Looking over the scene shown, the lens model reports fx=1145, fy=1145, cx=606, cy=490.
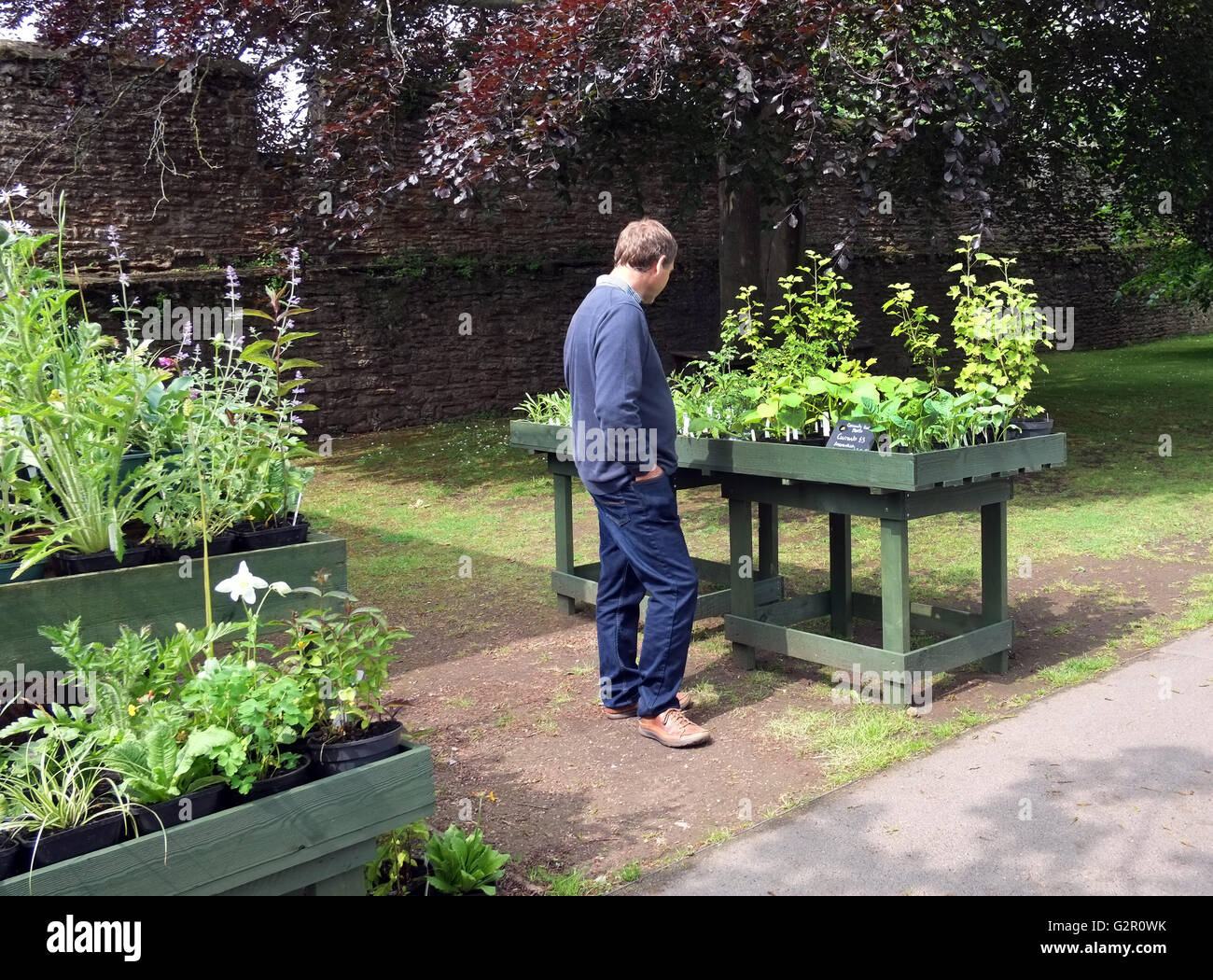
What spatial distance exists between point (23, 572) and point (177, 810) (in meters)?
0.98

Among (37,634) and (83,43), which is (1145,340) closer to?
(83,43)

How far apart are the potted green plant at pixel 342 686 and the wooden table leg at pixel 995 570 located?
302 cm

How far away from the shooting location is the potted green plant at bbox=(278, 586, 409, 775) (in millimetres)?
2805

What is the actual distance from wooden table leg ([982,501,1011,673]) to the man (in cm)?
151

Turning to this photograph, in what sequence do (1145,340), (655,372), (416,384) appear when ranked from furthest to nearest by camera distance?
(1145,340) → (416,384) → (655,372)

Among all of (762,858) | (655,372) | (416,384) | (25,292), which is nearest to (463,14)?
(416,384)

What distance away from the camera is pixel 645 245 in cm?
441

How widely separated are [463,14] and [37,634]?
11.9m
